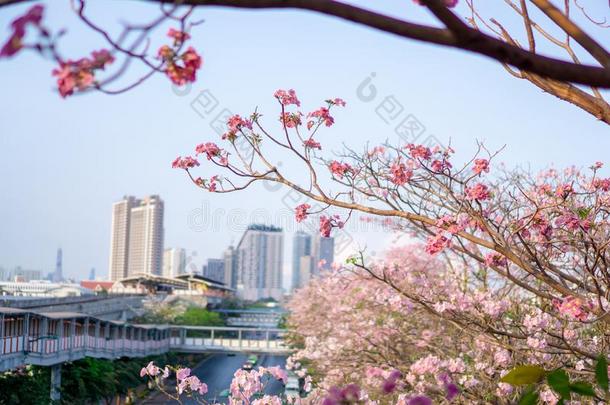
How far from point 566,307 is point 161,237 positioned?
400 feet

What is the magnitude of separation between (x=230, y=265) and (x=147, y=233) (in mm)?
38159

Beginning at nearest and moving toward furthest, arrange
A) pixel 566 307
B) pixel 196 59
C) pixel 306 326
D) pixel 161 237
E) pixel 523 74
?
pixel 196 59 < pixel 523 74 < pixel 566 307 < pixel 306 326 < pixel 161 237

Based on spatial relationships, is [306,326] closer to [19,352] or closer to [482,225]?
[19,352]

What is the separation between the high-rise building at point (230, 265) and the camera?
15662 cm

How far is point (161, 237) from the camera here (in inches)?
4850

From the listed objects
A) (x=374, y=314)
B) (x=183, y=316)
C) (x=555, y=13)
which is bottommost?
(x=183, y=316)

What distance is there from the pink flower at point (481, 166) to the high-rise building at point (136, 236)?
117125mm

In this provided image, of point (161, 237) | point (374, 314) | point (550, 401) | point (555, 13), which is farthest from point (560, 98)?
point (161, 237)

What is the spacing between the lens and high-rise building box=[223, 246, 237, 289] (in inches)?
6166

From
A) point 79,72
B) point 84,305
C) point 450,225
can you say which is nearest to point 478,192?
point 450,225

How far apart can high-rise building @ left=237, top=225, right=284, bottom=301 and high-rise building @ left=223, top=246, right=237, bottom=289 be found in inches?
54.3

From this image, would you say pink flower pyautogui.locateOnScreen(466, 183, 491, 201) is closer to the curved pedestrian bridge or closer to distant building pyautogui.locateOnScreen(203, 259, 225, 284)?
the curved pedestrian bridge

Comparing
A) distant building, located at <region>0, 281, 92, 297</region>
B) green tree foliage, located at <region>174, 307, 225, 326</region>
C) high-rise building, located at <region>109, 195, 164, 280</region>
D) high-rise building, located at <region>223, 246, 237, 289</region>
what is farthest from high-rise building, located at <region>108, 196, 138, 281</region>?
green tree foliage, located at <region>174, 307, 225, 326</region>

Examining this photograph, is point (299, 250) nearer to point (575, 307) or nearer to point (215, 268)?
point (215, 268)
